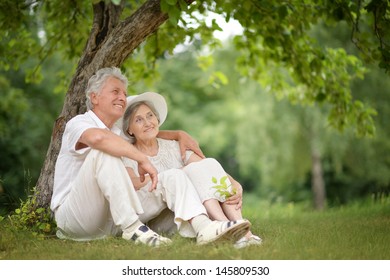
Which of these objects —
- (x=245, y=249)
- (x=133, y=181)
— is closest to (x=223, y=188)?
(x=245, y=249)

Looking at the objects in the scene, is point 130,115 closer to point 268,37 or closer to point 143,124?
point 143,124

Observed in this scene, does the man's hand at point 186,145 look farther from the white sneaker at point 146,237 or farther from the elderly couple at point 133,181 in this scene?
the white sneaker at point 146,237

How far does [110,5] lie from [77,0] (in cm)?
137

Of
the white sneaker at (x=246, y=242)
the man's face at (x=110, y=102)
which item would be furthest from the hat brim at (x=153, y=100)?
the white sneaker at (x=246, y=242)

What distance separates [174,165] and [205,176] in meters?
0.52

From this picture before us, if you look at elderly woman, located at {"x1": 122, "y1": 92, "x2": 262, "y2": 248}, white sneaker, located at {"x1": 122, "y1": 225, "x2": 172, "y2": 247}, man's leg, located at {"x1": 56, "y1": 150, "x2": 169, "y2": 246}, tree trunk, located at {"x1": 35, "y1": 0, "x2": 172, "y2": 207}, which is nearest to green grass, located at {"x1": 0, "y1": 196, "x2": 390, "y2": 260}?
white sneaker, located at {"x1": 122, "y1": 225, "x2": 172, "y2": 247}

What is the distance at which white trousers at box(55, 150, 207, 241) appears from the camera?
3.87m

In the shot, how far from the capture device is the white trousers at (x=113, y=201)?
3871 millimetres

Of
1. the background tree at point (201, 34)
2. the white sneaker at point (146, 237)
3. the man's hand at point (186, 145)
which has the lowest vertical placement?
the white sneaker at point (146, 237)

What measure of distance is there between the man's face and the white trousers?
1.89 ft

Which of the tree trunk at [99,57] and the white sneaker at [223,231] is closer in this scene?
the white sneaker at [223,231]

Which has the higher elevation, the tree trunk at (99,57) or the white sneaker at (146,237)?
the tree trunk at (99,57)

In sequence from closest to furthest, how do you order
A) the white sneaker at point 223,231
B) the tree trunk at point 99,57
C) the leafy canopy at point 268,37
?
the white sneaker at point 223,231, the tree trunk at point 99,57, the leafy canopy at point 268,37

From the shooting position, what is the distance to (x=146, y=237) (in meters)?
3.82
